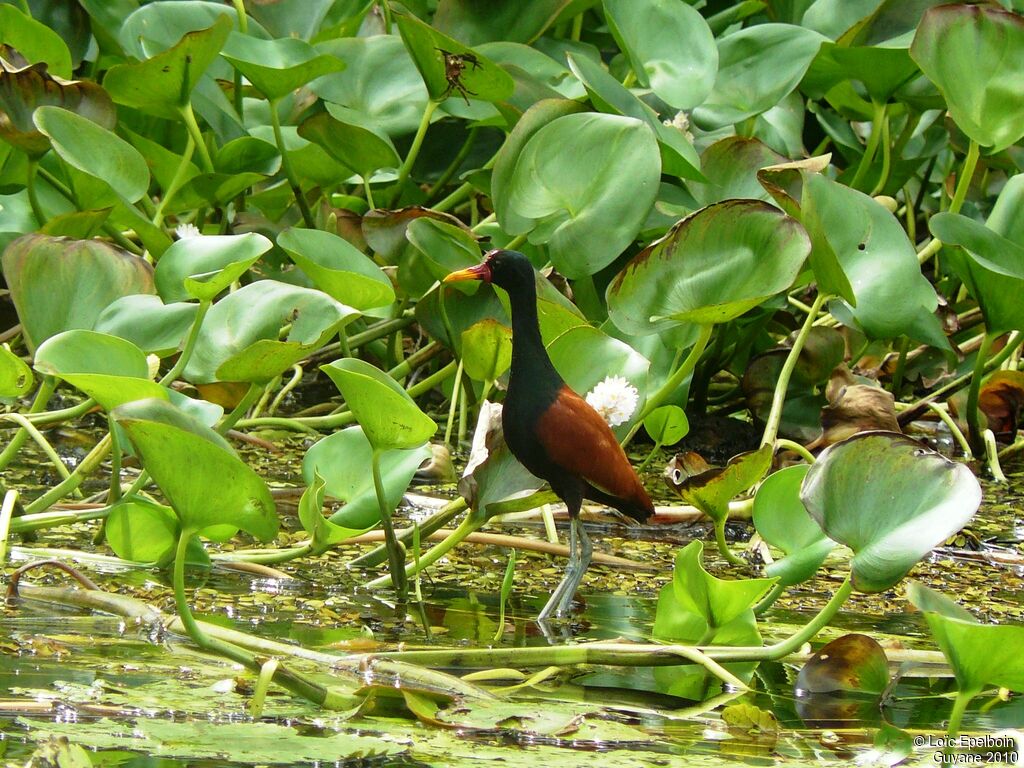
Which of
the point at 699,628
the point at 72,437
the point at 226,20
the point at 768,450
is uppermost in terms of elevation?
the point at 226,20

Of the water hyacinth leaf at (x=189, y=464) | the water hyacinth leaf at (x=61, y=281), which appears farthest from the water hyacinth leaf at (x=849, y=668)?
the water hyacinth leaf at (x=61, y=281)

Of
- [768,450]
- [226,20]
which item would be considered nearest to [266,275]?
[226,20]

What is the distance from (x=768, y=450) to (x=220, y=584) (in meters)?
0.83

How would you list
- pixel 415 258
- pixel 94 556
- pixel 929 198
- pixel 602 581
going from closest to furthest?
1. pixel 94 556
2. pixel 602 581
3. pixel 415 258
4. pixel 929 198

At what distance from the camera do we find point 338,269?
7.01 feet

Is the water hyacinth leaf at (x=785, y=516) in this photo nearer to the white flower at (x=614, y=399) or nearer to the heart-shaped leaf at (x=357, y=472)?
the white flower at (x=614, y=399)

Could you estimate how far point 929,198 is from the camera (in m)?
4.43

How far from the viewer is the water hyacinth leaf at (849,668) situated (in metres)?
1.66

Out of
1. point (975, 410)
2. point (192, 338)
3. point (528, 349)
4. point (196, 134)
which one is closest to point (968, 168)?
point (975, 410)

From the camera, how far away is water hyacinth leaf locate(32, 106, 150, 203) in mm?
2311

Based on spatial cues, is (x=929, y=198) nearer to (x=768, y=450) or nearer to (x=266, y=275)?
(x=266, y=275)

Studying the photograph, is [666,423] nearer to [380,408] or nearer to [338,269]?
[338,269]

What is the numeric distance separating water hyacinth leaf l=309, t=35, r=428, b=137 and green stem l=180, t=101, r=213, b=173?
0.29m

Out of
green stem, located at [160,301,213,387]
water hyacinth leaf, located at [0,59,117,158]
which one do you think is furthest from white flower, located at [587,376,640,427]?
water hyacinth leaf, located at [0,59,117,158]
